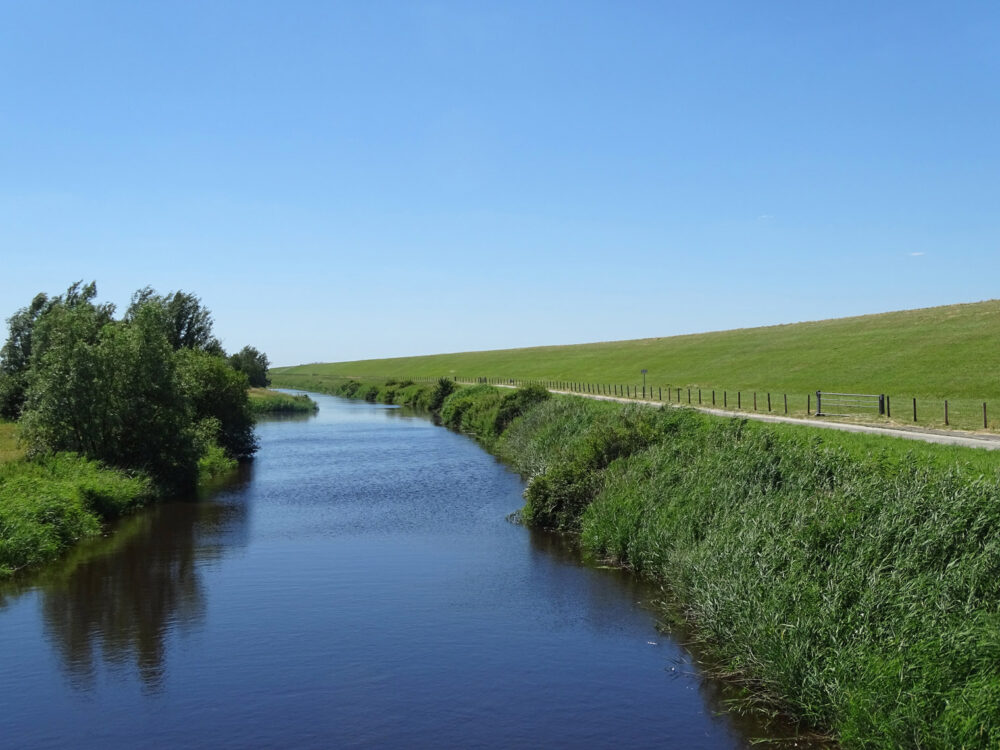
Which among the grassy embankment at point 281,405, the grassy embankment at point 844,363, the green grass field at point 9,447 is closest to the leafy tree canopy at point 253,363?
the grassy embankment at point 281,405

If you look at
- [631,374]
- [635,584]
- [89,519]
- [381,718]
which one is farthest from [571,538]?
[631,374]

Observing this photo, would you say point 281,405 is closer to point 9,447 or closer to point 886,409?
point 9,447

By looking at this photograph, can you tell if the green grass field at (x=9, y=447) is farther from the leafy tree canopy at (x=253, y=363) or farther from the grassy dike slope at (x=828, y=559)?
the leafy tree canopy at (x=253, y=363)

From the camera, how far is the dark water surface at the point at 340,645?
480 inches

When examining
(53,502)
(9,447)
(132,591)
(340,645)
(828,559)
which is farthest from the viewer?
(9,447)

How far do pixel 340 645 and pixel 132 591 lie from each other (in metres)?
6.98

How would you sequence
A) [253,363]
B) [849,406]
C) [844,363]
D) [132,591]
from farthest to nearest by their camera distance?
[253,363]
[844,363]
[849,406]
[132,591]

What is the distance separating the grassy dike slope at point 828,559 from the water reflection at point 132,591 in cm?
1002

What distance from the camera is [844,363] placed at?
70250 millimetres

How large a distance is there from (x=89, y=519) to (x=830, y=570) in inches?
857

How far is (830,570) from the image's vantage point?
13.4 metres

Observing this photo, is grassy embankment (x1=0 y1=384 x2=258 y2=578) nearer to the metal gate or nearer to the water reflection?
the water reflection

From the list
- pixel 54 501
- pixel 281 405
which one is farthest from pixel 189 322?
pixel 54 501

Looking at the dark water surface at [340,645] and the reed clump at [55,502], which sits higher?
the reed clump at [55,502]
